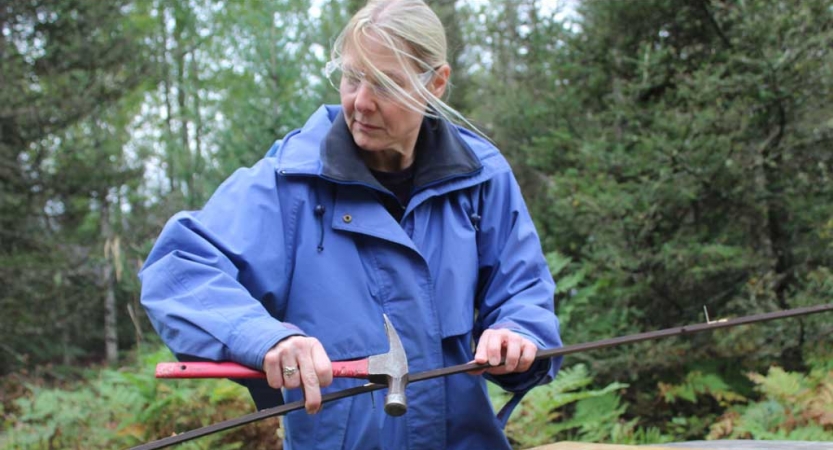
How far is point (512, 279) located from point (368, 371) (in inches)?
24.1

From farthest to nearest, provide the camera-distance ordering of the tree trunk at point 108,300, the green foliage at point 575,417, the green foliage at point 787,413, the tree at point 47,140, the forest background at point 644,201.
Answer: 1. the tree trunk at point 108,300
2. the tree at point 47,140
3. the forest background at point 644,201
4. the green foliage at point 575,417
5. the green foliage at point 787,413

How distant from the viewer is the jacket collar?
2.13 m

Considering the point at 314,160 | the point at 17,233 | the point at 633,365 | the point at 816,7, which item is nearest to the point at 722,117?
the point at 816,7

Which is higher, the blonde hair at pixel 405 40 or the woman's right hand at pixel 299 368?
the blonde hair at pixel 405 40

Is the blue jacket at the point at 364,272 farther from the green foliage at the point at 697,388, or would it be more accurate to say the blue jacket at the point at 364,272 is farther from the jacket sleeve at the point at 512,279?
the green foliage at the point at 697,388

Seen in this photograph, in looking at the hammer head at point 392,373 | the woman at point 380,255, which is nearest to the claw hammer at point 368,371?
the hammer head at point 392,373

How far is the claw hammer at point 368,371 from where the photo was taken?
170 centimetres

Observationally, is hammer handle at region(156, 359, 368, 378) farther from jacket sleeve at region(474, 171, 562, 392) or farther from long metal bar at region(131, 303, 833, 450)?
jacket sleeve at region(474, 171, 562, 392)

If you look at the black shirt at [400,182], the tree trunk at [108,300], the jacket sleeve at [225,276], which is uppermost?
the black shirt at [400,182]

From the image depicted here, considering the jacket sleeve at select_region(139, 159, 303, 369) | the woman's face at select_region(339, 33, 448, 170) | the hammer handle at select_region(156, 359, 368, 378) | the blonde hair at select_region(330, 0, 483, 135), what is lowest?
the hammer handle at select_region(156, 359, 368, 378)

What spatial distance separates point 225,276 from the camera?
1857 millimetres

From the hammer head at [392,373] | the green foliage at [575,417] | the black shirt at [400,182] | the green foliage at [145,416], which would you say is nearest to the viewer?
the hammer head at [392,373]

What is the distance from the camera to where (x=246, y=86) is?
23.9 feet

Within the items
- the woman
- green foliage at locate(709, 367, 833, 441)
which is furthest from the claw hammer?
green foliage at locate(709, 367, 833, 441)
